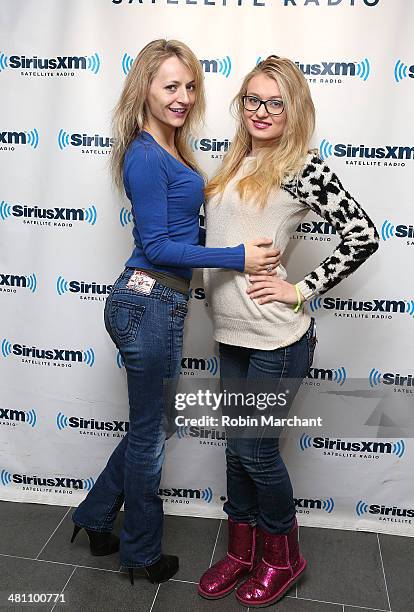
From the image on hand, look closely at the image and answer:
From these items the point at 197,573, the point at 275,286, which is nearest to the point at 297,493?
the point at 197,573

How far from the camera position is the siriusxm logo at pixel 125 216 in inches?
93.0

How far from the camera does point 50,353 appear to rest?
2.56 meters

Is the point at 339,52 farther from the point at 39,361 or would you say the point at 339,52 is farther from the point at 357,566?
the point at 357,566

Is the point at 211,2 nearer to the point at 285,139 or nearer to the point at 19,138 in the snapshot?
the point at 285,139

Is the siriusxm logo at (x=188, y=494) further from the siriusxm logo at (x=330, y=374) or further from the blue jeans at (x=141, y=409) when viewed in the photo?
the siriusxm logo at (x=330, y=374)

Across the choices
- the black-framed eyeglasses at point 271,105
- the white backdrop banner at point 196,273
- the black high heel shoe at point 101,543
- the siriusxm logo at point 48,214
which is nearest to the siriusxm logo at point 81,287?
the white backdrop banner at point 196,273

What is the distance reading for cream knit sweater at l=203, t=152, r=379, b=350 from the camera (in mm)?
1780

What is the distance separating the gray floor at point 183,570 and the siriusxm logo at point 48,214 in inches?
44.7

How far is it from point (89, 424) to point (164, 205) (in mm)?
1159

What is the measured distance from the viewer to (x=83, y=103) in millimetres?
2287

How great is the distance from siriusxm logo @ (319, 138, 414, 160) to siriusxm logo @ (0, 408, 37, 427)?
150 cm

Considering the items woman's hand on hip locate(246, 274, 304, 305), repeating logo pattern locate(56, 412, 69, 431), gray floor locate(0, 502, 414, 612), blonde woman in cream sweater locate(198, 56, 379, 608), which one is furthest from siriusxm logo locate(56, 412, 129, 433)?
woman's hand on hip locate(246, 274, 304, 305)

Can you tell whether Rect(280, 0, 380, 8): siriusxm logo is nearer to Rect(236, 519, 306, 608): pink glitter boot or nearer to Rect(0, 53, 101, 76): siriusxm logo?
Rect(0, 53, 101, 76): siriusxm logo

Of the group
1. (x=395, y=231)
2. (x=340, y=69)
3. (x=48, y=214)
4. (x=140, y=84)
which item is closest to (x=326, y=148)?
(x=340, y=69)
